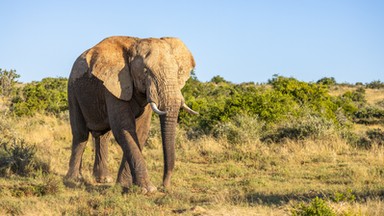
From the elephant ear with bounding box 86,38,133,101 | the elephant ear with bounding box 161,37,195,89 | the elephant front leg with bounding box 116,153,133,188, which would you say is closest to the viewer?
the elephant ear with bounding box 86,38,133,101

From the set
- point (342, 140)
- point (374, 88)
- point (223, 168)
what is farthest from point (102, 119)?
point (374, 88)

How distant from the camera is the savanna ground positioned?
23.3ft

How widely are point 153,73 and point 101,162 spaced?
9.41ft

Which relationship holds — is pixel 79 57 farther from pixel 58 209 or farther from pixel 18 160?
pixel 58 209

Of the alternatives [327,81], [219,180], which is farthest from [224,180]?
[327,81]

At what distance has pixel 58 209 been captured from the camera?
721 centimetres

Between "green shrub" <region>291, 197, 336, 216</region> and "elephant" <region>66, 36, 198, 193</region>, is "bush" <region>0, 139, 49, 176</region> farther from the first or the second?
"green shrub" <region>291, 197, 336, 216</region>

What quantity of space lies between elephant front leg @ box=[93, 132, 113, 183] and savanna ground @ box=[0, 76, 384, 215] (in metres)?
0.23

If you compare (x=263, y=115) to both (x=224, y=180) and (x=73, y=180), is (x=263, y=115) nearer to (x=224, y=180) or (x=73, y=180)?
(x=224, y=180)

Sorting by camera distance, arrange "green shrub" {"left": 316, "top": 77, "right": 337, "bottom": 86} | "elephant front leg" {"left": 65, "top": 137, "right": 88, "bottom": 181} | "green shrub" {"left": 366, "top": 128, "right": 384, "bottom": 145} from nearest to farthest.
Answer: "elephant front leg" {"left": 65, "top": 137, "right": 88, "bottom": 181} → "green shrub" {"left": 366, "top": 128, "right": 384, "bottom": 145} → "green shrub" {"left": 316, "top": 77, "right": 337, "bottom": 86}

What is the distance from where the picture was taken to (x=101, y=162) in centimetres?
1102

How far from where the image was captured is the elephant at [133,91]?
884 cm

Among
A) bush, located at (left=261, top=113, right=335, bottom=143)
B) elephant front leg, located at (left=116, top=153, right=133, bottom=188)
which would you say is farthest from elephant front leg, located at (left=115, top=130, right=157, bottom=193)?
bush, located at (left=261, top=113, right=335, bottom=143)

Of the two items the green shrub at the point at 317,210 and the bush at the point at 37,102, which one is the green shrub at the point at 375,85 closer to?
the bush at the point at 37,102
